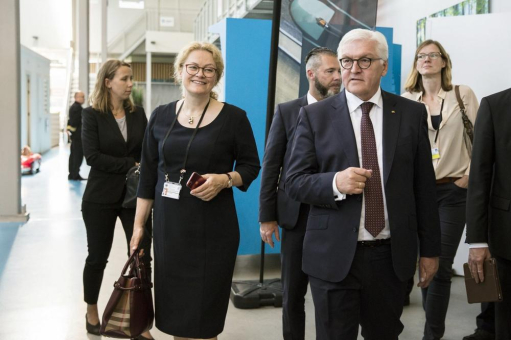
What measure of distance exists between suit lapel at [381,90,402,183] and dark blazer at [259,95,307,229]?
89 cm

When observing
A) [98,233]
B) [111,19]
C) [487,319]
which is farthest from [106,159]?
[111,19]

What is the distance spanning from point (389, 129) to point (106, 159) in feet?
6.89

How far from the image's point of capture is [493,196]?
2742 mm

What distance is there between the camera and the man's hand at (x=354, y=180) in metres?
2.09

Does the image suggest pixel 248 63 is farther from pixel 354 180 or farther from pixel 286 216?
pixel 354 180

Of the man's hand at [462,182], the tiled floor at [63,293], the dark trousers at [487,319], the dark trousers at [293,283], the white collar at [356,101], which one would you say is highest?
the white collar at [356,101]

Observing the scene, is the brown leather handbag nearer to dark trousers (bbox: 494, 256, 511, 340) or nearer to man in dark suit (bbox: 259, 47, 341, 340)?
man in dark suit (bbox: 259, 47, 341, 340)

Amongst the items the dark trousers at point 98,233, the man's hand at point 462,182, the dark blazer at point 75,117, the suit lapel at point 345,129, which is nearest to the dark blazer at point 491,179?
the suit lapel at point 345,129

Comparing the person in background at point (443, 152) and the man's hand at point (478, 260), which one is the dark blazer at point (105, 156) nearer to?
the person in background at point (443, 152)

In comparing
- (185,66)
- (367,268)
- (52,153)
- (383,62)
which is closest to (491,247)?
(367,268)

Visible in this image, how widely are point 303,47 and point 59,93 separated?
28787 mm

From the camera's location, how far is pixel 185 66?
2.83 metres

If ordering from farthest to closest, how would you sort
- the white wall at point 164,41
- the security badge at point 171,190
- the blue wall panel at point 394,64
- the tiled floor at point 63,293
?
the white wall at point 164,41 → the blue wall panel at point 394,64 → the tiled floor at point 63,293 → the security badge at point 171,190

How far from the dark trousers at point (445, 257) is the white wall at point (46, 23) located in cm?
2224
